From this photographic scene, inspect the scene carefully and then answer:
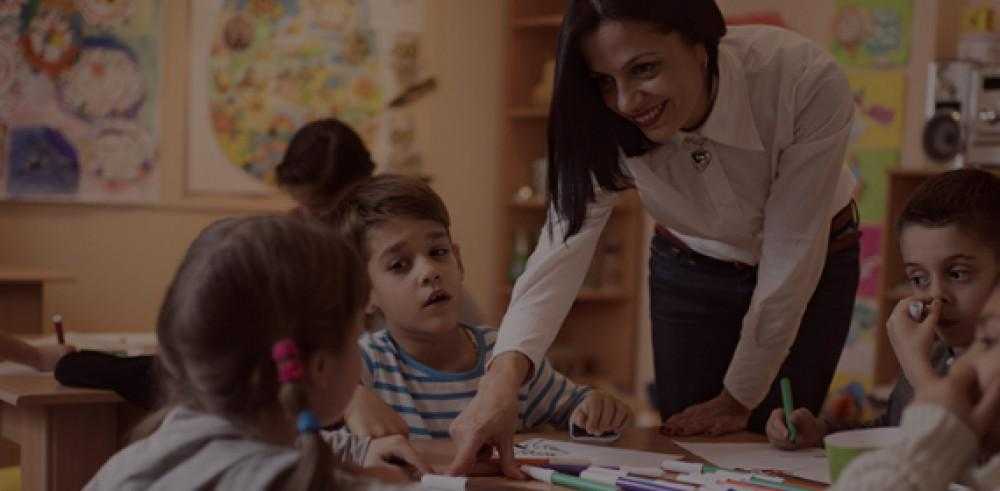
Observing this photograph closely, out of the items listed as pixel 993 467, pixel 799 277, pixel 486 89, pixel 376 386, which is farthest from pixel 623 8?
pixel 486 89

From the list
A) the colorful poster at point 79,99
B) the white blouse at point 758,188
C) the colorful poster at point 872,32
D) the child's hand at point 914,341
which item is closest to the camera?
the child's hand at point 914,341

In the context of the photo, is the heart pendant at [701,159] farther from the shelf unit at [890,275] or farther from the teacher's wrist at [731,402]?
the shelf unit at [890,275]

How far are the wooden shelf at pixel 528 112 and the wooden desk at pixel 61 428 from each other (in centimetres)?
327

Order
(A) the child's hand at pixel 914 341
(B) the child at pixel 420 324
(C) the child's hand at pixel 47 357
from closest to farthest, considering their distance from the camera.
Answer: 1. (A) the child's hand at pixel 914 341
2. (B) the child at pixel 420 324
3. (C) the child's hand at pixel 47 357

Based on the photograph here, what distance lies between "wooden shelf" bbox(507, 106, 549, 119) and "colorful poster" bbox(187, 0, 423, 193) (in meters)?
0.46

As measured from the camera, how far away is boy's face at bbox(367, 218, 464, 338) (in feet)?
6.37

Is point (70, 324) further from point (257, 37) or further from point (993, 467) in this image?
point (993, 467)

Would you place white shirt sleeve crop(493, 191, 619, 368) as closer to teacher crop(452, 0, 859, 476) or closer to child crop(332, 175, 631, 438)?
teacher crop(452, 0, 859, 476)

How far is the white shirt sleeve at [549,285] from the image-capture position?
174 cm

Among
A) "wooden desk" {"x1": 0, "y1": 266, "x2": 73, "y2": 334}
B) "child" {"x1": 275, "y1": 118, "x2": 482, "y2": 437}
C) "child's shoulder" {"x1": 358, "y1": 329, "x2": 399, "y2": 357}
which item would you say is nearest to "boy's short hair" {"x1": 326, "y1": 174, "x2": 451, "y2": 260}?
"child's shoulder" {"x1": 358, "y1": 329, "x2": 399, "y2": 357}

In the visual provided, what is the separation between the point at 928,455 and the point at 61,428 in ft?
4.96

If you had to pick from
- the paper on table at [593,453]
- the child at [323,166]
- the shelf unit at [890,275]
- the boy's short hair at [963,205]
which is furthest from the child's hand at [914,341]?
the shelf unit at [890,275]

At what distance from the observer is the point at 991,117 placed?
4141 mm

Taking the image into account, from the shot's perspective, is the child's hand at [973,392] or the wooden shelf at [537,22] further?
the wooden shelf at [537,22]
